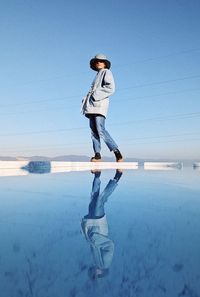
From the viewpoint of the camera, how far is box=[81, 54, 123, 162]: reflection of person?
4.88 meters

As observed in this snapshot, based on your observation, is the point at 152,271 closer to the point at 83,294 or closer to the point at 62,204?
the point at 83,294

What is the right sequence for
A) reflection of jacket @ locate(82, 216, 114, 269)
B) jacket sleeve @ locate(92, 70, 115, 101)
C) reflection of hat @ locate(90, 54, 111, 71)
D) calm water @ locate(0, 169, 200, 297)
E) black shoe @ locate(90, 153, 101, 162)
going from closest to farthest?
calm water @ locate(0, 169, 200, 297) < reflection of jacket @ locate(82, 216, 114, 269) < jacket sleeve @ locate(92, 70, 115, 101) < reflection of hat @ locate(90, 54, 111, 71) < black shoe @ locate(90, 153, 101, 162)

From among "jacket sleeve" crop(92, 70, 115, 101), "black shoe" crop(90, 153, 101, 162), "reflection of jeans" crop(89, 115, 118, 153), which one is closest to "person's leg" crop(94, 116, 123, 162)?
"reflection of jeans" crop(89, 115, 118, 153)

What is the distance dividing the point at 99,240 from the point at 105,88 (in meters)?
4.40

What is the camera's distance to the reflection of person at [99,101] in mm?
4883

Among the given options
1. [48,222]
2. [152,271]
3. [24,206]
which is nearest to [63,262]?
[152,271]

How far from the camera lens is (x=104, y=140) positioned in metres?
5.04

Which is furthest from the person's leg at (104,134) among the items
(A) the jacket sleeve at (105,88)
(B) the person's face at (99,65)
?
(B) the person's face at (99,65)

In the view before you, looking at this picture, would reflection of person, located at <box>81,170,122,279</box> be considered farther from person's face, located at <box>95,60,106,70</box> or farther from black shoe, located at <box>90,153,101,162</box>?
person's face, located at <box>95,60,106,70</box>

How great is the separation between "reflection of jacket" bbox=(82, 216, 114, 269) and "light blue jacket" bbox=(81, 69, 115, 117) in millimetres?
4107

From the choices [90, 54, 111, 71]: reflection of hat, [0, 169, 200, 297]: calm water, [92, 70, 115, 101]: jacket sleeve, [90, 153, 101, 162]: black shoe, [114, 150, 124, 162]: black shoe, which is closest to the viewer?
[0, 169, 200, 297]: calm water

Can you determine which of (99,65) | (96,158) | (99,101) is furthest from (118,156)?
(99,65)

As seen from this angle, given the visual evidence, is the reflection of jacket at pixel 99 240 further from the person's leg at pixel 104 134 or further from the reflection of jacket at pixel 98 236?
the person's leg at pixel 104 134

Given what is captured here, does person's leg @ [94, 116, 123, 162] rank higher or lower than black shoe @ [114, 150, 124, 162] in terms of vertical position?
higher
